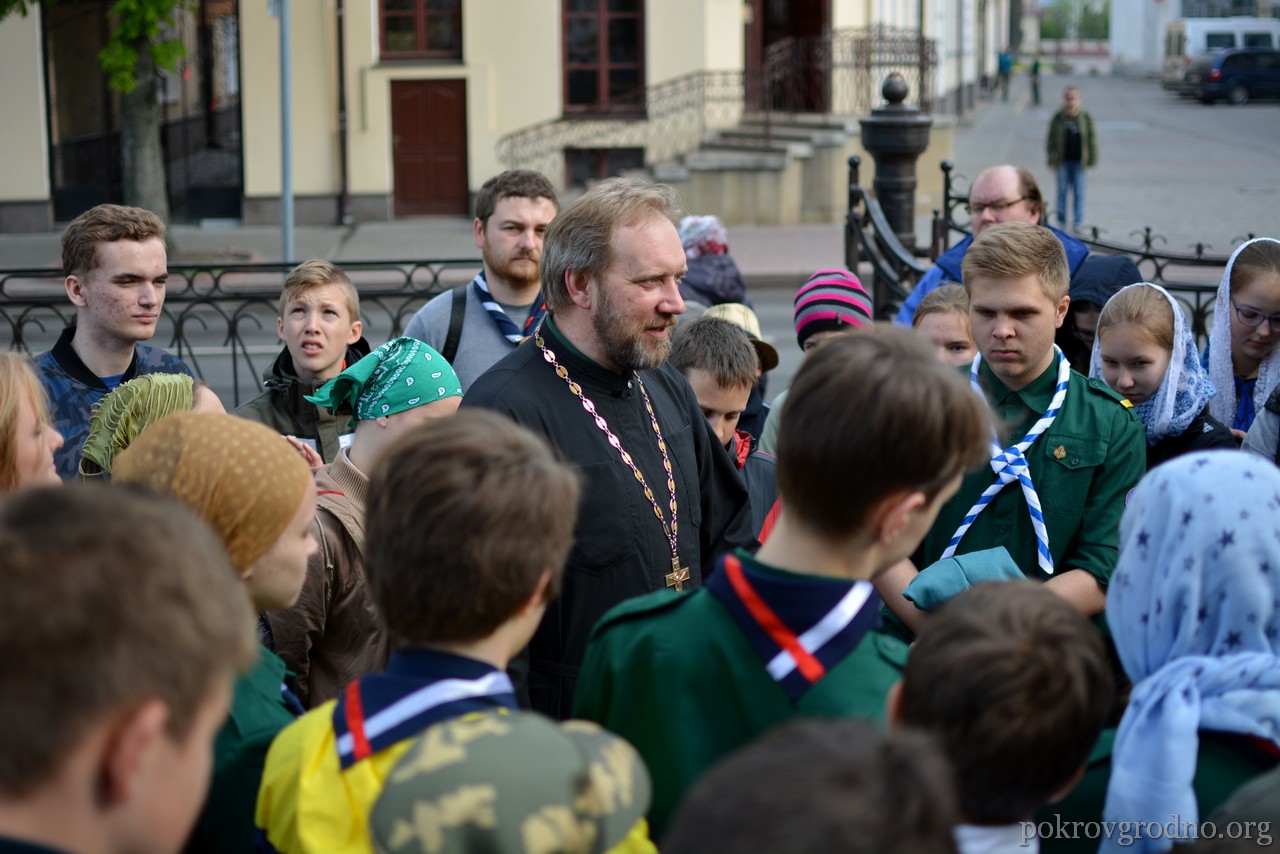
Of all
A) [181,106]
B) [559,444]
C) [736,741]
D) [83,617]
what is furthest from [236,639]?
[181,106]

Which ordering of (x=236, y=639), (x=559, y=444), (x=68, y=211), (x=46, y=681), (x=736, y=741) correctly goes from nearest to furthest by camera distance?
A: 1. (x=46, y=681)
2. (x=236, y=639)
3. (x=736, y=741)
4. (x=559, y=444)
5. (x=68, y=211)

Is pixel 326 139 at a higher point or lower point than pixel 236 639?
higher

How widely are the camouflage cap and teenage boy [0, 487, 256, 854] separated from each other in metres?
0.29

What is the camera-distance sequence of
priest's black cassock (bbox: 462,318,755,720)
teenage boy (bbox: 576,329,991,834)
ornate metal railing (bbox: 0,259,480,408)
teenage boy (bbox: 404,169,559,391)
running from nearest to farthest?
1. teenage boy (bbox: 576,329,991,834)
2. priest's black cassock (bbox: 462,318,755,720)
3. teenage boy (bbox: 404,169,559,391)
4. ornate metal railing (bbox: 0,259,480,408)

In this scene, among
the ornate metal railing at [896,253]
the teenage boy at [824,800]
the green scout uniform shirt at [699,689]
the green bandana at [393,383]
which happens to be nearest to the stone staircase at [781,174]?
the ornate metal railing at [896,253]

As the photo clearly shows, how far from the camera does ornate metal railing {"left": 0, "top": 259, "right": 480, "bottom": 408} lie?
8891 mm

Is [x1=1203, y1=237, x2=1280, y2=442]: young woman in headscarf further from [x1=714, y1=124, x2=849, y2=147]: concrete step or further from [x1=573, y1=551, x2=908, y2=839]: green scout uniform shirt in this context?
[x1=714, y1=124, x2=849, y2=147]: concrete step

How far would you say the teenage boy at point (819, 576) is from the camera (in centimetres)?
214

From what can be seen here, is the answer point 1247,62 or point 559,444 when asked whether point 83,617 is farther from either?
point 1247,62

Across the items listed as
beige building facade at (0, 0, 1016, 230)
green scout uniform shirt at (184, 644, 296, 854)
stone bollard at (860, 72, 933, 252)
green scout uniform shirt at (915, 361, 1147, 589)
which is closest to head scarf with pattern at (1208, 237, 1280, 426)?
green scout uniform shirt at (915, 361, 1147, 589)

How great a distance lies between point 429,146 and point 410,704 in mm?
20369

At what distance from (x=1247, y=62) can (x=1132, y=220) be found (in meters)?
32.6

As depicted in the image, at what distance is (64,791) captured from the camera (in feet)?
4.89

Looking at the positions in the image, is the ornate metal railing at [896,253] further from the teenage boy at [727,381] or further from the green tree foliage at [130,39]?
the green tree foliage at [130,39]
